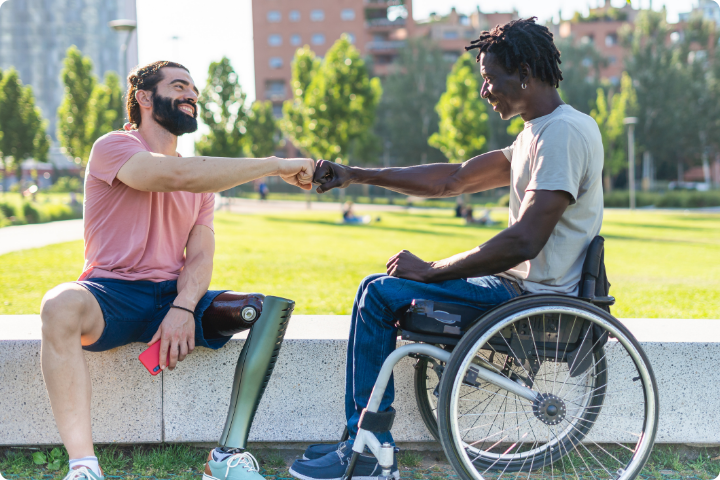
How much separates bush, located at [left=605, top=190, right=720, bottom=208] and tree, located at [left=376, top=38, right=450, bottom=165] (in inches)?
686

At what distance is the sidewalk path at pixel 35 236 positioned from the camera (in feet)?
45.5

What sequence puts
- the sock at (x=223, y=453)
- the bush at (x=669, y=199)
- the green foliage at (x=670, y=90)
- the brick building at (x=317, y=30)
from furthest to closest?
the brick building at (x=317, y=30) < the green foliage at (x=670, y=90) < the bush at (x=669, y=199) < the sock at (x=223, y=453)

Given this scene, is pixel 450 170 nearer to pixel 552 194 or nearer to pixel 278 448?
pixel 552 194

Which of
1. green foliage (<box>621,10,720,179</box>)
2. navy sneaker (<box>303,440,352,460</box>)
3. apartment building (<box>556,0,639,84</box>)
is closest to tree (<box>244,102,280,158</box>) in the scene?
green foliage (<box>621,10,720,179</box>)

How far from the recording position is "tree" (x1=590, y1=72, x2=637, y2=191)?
4722 cm

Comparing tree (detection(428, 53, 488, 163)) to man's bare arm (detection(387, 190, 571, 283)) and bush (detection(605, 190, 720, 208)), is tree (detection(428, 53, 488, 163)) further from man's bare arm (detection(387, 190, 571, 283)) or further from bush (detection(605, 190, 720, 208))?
man's bare arm (detection(387, 190, 571, 283))

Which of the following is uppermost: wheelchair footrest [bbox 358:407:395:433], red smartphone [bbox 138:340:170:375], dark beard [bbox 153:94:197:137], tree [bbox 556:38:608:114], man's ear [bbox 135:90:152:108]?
tree [bbox 556:38:608:114]

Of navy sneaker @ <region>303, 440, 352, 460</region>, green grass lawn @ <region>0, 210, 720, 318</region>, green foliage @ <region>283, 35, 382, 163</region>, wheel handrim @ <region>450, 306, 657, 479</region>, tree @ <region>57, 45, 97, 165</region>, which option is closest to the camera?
wheel handrim @ <region>450, 306, 657, 479</region>

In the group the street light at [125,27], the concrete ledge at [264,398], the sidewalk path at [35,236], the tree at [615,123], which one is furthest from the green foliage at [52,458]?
the tree at [615,123]

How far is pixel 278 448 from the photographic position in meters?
3.24

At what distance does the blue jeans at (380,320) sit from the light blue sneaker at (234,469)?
423mm

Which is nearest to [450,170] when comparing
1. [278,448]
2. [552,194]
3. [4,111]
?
[552,194]

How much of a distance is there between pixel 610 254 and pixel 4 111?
31.1m

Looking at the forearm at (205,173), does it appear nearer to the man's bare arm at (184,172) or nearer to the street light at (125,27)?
Answer: the man's bare arm at (184,172)
